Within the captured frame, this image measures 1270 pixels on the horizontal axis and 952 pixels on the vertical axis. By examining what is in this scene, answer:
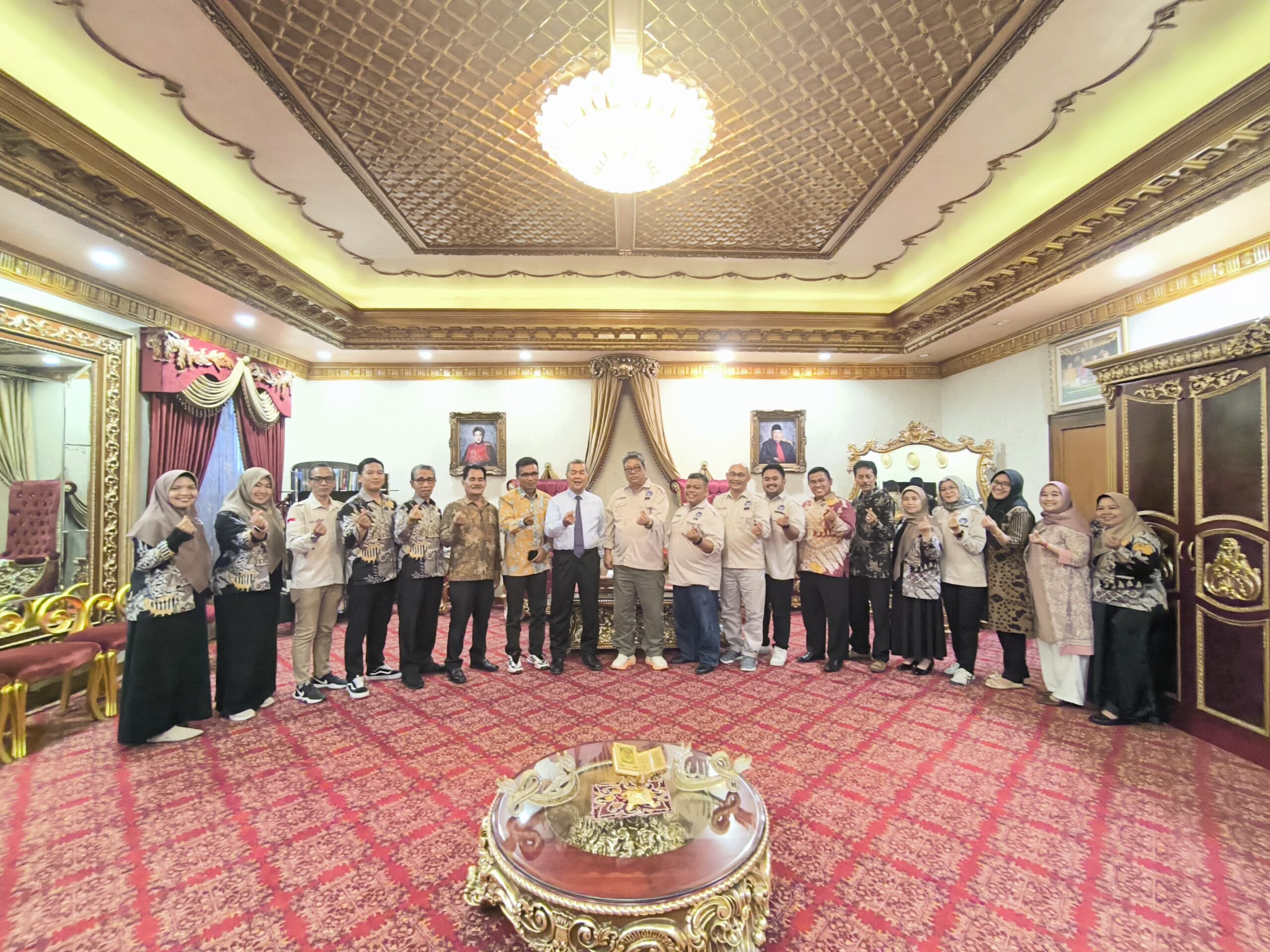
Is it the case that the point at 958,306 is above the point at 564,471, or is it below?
above

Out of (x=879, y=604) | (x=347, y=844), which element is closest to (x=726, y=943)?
(x=347, y=844)

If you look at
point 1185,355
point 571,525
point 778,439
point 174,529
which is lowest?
point 571,525

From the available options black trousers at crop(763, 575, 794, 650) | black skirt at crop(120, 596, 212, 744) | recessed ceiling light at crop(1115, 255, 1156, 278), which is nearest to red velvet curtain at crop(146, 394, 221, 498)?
black skirt at crop(120, 596, 212, 744)

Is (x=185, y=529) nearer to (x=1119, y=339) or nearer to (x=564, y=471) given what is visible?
(x=564, y=471)

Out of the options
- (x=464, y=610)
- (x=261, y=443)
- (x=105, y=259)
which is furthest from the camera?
(x=261, y=443)

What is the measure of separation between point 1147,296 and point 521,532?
542 cm

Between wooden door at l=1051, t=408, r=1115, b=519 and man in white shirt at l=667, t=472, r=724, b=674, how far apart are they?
11.2 feet

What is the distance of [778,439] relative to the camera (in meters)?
7.02

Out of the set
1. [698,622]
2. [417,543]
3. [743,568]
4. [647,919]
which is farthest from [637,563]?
[647,919]

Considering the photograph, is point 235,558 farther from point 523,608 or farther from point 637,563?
point 637,563

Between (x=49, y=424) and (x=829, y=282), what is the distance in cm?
704

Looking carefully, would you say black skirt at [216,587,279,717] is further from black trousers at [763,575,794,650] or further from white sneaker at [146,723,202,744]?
black trousers at [763,575,794,650]

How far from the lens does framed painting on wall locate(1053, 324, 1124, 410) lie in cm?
452

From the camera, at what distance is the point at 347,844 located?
2.09 metres
